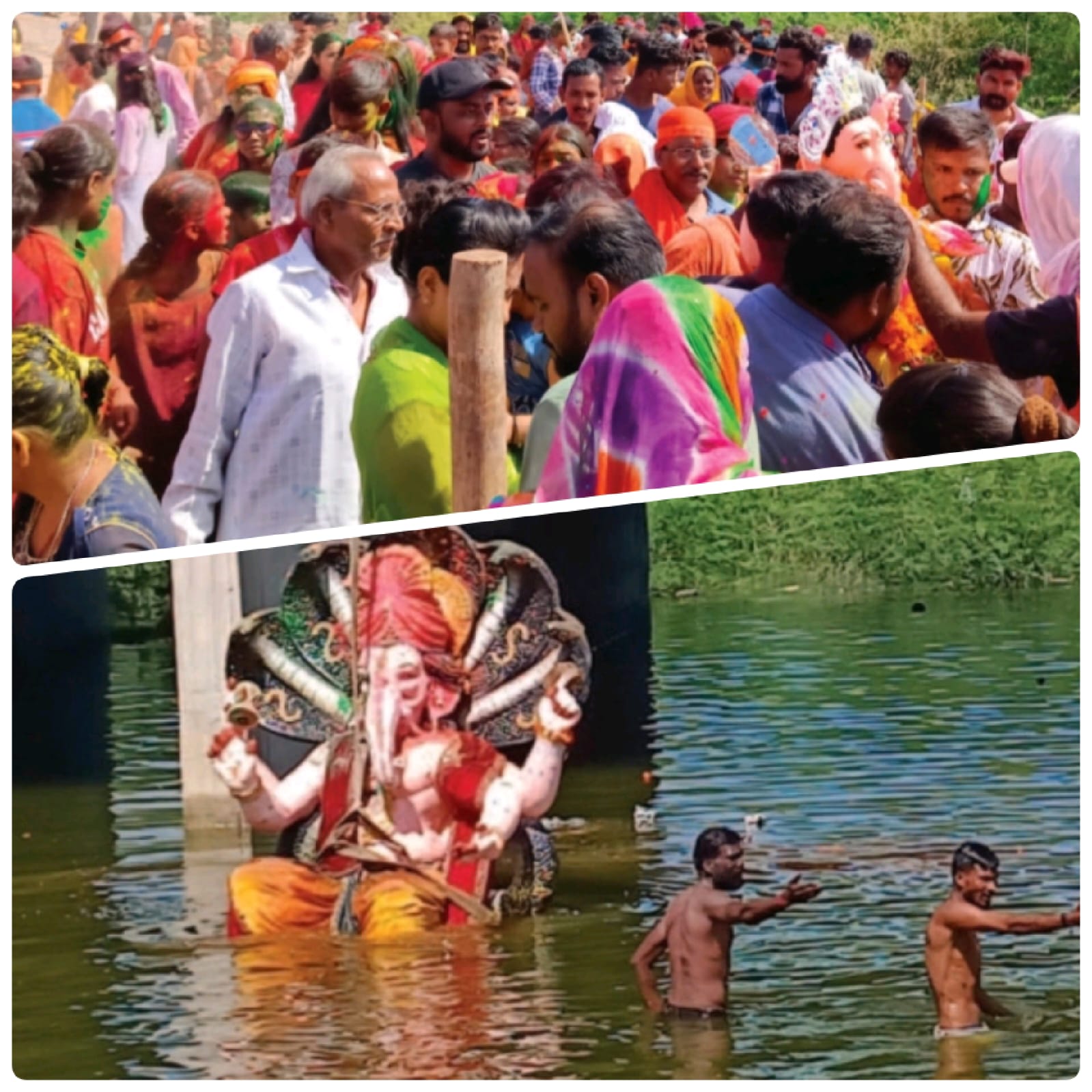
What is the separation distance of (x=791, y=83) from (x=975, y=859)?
2.12 meters

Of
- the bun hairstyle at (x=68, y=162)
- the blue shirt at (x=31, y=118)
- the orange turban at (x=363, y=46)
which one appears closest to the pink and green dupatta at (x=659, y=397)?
the orange turban at (x=363, y=46)

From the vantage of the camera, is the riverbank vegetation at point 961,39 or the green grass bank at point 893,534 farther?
the riverbank vegetation at point 961,39

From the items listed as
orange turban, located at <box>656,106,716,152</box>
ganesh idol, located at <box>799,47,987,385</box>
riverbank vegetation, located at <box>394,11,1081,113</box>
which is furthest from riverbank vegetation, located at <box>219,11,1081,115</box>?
orange turban, located at <box>656,106,716,152</box>

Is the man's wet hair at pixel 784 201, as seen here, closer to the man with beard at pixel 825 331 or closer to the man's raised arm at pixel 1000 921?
the man with beard at pixel 825 331

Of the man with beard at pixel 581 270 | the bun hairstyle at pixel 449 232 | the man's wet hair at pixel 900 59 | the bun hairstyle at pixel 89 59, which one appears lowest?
the man with beard at pixel 581 270

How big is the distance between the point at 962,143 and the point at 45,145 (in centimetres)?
240

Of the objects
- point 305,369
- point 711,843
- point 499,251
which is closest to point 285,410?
point 305,369

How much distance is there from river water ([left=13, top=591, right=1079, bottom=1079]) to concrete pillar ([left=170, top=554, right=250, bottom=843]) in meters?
0.04

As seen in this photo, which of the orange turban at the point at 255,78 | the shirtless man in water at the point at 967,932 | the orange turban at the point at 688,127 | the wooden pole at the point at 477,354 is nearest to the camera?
the wooden pole at the point at 477,354

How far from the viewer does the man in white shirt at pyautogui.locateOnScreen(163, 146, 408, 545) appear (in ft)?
28.0

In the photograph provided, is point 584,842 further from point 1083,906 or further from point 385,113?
point 385,113

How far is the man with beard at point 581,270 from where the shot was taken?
8008mm

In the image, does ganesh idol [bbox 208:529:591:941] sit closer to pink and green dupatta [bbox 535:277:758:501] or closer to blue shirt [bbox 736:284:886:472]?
pink and green dupatta [bbox 535:277:758:501]

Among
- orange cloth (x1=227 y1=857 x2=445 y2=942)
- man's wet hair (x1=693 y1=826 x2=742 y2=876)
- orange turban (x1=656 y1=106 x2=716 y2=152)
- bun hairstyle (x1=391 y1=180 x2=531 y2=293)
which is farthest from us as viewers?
orange turban (x1=656 y1=106 x2=716 y2=152)
